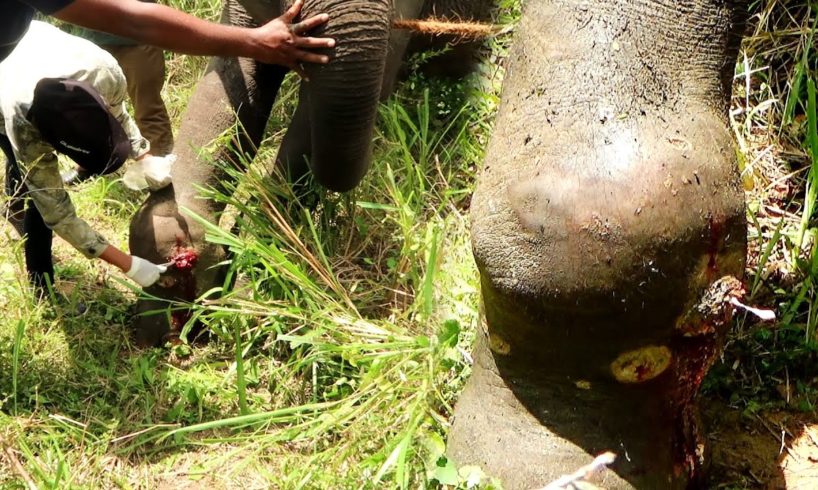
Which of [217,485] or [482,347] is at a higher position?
[482,347]

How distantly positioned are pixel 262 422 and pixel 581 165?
→ 1.13 meters

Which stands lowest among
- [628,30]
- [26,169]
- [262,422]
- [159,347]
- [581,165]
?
[159,347]

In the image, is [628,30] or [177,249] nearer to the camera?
[628,30]

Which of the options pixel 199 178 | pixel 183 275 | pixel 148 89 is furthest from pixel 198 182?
pixel 148 89

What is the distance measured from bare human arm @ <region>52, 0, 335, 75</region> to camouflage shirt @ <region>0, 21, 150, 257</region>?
44 cm

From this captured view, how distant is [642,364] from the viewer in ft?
6.85

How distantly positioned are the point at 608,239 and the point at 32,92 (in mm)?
1733

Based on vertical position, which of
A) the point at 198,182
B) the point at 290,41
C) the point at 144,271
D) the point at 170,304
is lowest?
the point at 170,304

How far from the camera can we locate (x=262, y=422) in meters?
2.61

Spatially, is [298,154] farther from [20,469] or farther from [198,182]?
[20,469]

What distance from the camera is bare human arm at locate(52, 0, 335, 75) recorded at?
8.18 feet

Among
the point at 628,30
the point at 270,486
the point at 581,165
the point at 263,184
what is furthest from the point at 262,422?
the point at 628,30

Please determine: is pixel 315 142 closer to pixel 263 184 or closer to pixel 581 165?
pixel 263 184

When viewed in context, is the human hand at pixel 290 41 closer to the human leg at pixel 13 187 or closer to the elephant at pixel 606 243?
the elephant at pixel 606 243
